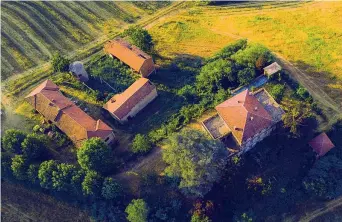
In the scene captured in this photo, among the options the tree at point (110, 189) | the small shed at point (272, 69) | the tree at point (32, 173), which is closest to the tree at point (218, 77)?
the small shed at point (272, 69)

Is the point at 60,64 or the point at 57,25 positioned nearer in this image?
the point at 60,64

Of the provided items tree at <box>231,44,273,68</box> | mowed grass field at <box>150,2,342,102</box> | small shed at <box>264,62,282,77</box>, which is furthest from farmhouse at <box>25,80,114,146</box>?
small shed at <box>264,62,282,77</box>

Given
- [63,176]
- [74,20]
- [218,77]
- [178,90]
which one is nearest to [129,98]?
[178,90]

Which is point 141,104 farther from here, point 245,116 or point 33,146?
point 33,146

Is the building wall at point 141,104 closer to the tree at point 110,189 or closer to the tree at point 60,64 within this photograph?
the tree at point 110,189

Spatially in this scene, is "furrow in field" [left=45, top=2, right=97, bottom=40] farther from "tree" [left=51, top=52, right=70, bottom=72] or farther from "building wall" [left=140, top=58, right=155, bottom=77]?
"building wall" [left=140, top=58, right=155, bottom=77]

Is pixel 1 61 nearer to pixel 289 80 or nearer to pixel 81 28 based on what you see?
pixel 81 28

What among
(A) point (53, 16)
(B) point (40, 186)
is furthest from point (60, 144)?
(A) point (53, 16)
